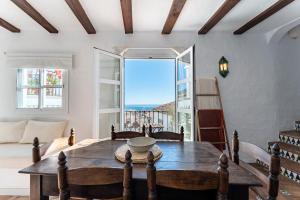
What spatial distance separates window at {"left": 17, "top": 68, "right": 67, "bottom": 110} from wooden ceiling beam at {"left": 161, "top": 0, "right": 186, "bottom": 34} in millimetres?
2001

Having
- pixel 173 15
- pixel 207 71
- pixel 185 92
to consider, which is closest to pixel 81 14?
pixel 173 15

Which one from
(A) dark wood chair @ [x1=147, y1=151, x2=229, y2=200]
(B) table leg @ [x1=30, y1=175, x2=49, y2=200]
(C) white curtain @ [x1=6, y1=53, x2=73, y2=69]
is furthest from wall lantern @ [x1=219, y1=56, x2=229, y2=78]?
(B) table leg @ [x1=30, y1=175, x2=49, y2=200]

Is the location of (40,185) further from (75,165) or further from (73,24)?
(73,24)

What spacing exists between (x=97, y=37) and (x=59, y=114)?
1579 millimetres

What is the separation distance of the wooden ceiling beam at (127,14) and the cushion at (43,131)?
2002mm

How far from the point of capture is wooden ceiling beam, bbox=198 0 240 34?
2781 mm

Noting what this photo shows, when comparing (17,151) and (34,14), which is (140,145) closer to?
(17,151)

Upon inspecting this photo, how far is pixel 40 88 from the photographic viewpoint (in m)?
4.05

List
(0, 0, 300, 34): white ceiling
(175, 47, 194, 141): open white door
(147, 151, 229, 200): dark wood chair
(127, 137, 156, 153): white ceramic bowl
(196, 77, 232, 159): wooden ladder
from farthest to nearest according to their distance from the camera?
(196, 77, 232, 159): wooden ladder < (175, 47, 194, 141): open white door < (0, 0, 300, 34): white ceiling < (127, 137, 156, 153): white ceramic bowl < (147, 151, 229, 200): dark wood chair

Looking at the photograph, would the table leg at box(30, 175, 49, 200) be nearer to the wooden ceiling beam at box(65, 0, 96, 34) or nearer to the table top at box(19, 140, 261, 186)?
the table top at box(19, 140, 261, 186)

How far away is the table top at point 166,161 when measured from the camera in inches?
51.4

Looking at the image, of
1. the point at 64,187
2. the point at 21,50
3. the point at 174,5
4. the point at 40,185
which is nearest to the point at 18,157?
the point at 21,50

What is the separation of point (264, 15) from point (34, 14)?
10.8 feet

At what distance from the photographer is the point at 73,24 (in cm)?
373
